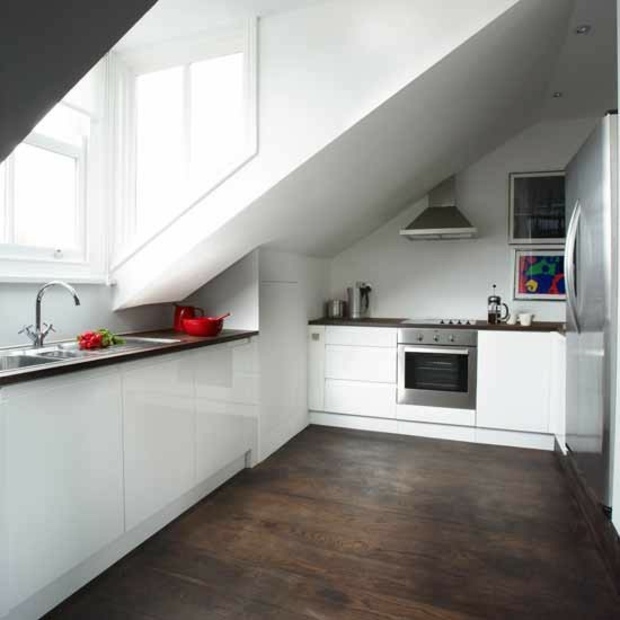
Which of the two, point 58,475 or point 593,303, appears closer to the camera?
point 58,475

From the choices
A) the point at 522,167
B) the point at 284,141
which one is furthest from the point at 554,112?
the point at 284,141

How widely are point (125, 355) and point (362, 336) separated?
7.41ft

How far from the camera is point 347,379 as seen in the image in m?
3.96

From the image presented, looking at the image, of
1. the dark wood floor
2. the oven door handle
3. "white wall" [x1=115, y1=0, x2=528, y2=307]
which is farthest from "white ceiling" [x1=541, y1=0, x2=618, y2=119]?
the dark wood floor

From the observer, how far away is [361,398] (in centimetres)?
393

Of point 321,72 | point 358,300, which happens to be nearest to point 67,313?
point 321,72

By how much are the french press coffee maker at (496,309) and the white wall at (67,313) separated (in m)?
2.53

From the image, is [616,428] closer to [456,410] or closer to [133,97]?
[456,410]

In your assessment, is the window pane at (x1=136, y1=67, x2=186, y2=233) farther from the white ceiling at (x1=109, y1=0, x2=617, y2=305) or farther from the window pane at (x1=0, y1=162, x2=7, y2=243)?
the window pane at (x1=0, y1=162, x2=7, y2=243)

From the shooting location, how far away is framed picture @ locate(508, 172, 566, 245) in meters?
3.94

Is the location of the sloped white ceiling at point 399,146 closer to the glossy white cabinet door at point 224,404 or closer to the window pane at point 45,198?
the window pane at point 45,198

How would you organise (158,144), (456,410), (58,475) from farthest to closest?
(456,410) < (158,144) < (58,475)

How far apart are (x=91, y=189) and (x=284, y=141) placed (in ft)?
3.87

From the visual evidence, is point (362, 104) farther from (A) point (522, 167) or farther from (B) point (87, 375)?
(A) point (522, 167)
